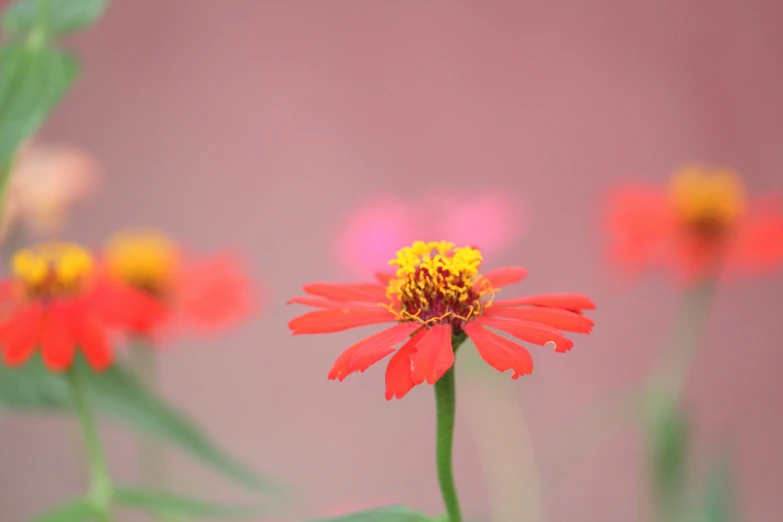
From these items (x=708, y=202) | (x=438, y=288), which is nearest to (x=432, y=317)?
(x=438, y=288)

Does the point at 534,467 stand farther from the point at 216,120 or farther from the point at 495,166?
the point at 216,120

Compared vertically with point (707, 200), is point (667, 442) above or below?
below

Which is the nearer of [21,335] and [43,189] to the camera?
[21,335]

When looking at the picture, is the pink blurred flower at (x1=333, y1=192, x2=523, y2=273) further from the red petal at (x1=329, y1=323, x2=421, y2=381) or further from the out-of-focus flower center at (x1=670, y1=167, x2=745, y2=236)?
the red petal at (x1=329, y1=323, x2=421, y2=381)

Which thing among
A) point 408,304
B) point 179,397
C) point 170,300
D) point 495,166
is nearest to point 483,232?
point 170,300

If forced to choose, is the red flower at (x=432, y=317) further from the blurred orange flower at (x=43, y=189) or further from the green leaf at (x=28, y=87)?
the blurred orange flower at (x=43, y=189)

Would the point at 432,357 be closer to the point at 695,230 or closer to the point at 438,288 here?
the point at 438,288

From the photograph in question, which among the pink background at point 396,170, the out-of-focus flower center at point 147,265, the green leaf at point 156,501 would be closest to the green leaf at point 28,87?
the green leaf at point 156,501

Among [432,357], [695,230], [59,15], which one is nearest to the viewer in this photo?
[432,357]
